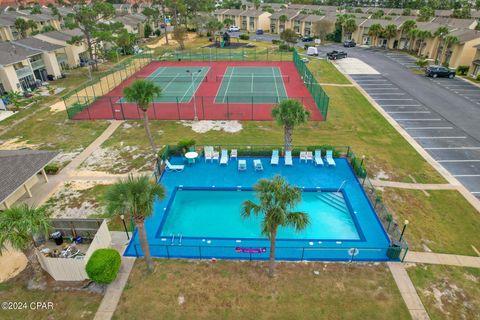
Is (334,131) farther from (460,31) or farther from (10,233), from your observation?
(460,31)

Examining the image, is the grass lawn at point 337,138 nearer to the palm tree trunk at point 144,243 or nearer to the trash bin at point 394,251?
the trash bin at point 394,251

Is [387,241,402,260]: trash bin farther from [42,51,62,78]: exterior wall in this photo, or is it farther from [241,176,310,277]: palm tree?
[42,51,62,78]: exterior wall

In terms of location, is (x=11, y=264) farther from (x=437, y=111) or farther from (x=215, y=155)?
(x=437, y=111)

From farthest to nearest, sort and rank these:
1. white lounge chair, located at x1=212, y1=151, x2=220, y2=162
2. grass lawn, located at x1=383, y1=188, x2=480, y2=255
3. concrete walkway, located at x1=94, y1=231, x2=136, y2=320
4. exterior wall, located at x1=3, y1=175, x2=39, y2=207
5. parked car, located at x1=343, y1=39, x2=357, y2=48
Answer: parked car, located at x1=343, y1=39, x2=357, y2=48
white lounge chair, located at x1=212, y1=151, x2=220, y2=162
exterior wall, located at x1=3, y1=175, x2=39, y2=207
grass lawn, located at x1=383, y1=188, x2=480, y2=255
concrete walkway, located at x1=94, y1=231, x2=136, y2=320

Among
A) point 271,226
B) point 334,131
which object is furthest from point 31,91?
point 271,226

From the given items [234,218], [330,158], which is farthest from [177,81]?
[234,218]

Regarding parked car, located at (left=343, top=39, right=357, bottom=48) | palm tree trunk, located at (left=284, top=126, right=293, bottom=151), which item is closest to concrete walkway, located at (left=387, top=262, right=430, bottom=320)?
palm tree trunk, located at (left=284, top=126, right=293, bottom=151)
